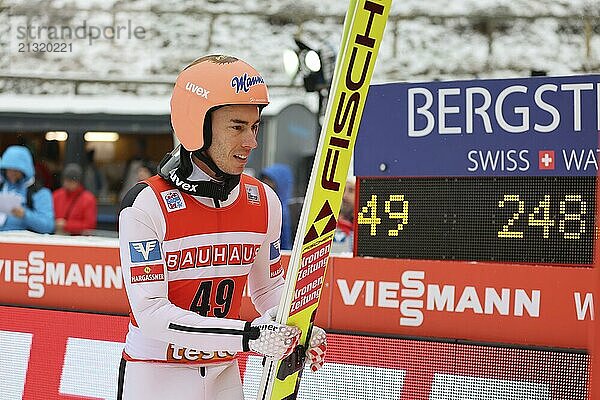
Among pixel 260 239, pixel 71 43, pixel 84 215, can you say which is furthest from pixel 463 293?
pixel 71 43

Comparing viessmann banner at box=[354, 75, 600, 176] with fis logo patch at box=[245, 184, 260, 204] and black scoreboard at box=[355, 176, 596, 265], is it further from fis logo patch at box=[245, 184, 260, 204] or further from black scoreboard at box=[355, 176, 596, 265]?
fis logo patch at box=[245, 184, 260, 204]

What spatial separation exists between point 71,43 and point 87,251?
37.1 feet

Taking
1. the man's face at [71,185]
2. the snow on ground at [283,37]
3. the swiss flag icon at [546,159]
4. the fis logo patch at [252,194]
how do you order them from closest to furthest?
1. the fis logo patch at [252,194]
2. the swiss flag icon at [546,159]
3. the man's face at [71,185]
4. the snow on ground at [283,37]

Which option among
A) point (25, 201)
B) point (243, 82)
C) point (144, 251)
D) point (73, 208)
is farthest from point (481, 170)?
point (73, 208)

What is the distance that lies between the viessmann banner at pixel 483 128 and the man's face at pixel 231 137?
2.10 meters

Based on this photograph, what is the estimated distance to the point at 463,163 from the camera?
479 cm

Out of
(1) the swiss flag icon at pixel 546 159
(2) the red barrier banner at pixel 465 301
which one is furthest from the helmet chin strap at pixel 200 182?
(1) the swiss flag icon at pixel 546 159

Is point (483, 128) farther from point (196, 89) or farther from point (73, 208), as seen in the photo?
point (73, 208)

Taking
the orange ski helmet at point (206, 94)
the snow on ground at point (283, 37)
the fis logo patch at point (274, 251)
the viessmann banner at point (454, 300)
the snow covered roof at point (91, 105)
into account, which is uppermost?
the snow on ground at point (283, 37)

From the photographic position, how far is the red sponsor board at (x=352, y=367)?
436 centimetres

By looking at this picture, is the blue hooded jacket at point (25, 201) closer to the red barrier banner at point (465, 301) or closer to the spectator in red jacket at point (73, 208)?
the spectator in red jacket at point (73, 208)

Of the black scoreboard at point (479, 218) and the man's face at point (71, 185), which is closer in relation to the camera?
the black scoreboard at point (479, 218)

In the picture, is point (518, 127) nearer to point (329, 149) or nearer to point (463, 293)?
point (463, 293)

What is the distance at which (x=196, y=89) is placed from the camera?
287 centimetres
